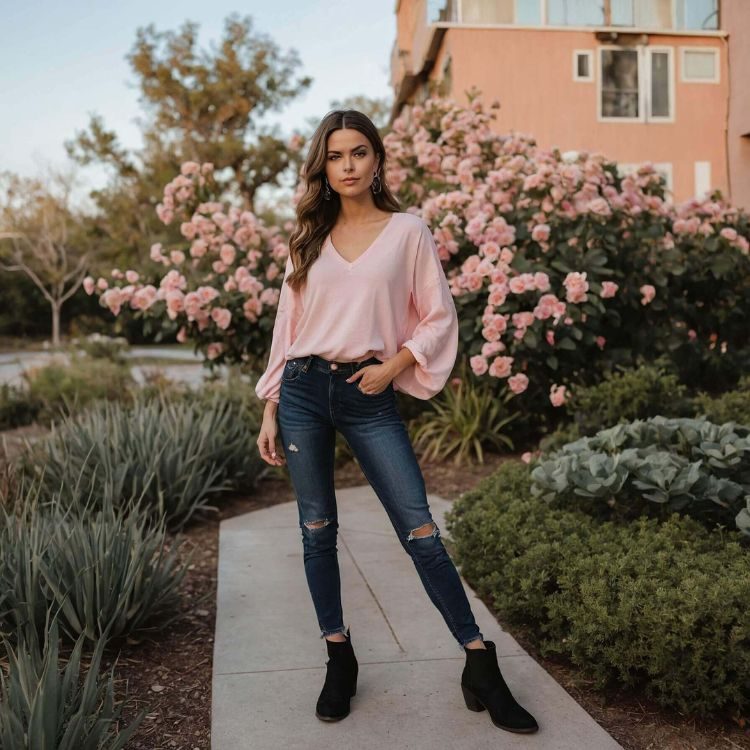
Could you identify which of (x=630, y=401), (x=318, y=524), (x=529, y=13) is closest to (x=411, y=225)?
(x=318, y=524)

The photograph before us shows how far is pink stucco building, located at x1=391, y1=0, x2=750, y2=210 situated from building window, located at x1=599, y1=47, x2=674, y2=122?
0.02 metres

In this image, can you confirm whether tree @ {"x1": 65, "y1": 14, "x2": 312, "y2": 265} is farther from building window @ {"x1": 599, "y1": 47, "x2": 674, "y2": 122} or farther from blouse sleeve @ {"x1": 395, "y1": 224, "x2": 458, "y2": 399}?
blouse sleeve @ {"x1": 395, "y1": 224, "x2": 458, "y2": 399}

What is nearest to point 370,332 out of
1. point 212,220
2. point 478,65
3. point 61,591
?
point 61,591

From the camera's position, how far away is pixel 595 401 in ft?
17.4

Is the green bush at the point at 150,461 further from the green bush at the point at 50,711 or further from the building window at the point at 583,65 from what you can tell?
the building window at the point at 583,65

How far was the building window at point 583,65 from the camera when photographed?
61.7 ft

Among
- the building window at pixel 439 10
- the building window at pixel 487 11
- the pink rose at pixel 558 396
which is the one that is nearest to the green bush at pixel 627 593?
the pink rose at pixel 558 396

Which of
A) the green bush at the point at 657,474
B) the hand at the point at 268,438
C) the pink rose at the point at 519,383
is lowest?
the green bush at the point at 657,474

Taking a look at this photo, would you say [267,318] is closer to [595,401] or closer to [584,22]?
[595,401]

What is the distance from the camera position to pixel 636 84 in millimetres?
19125

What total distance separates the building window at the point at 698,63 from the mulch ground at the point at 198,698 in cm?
1809

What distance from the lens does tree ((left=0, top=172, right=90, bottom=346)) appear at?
32688 mm

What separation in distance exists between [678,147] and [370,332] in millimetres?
18567

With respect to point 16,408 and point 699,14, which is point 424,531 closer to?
point 16,408
